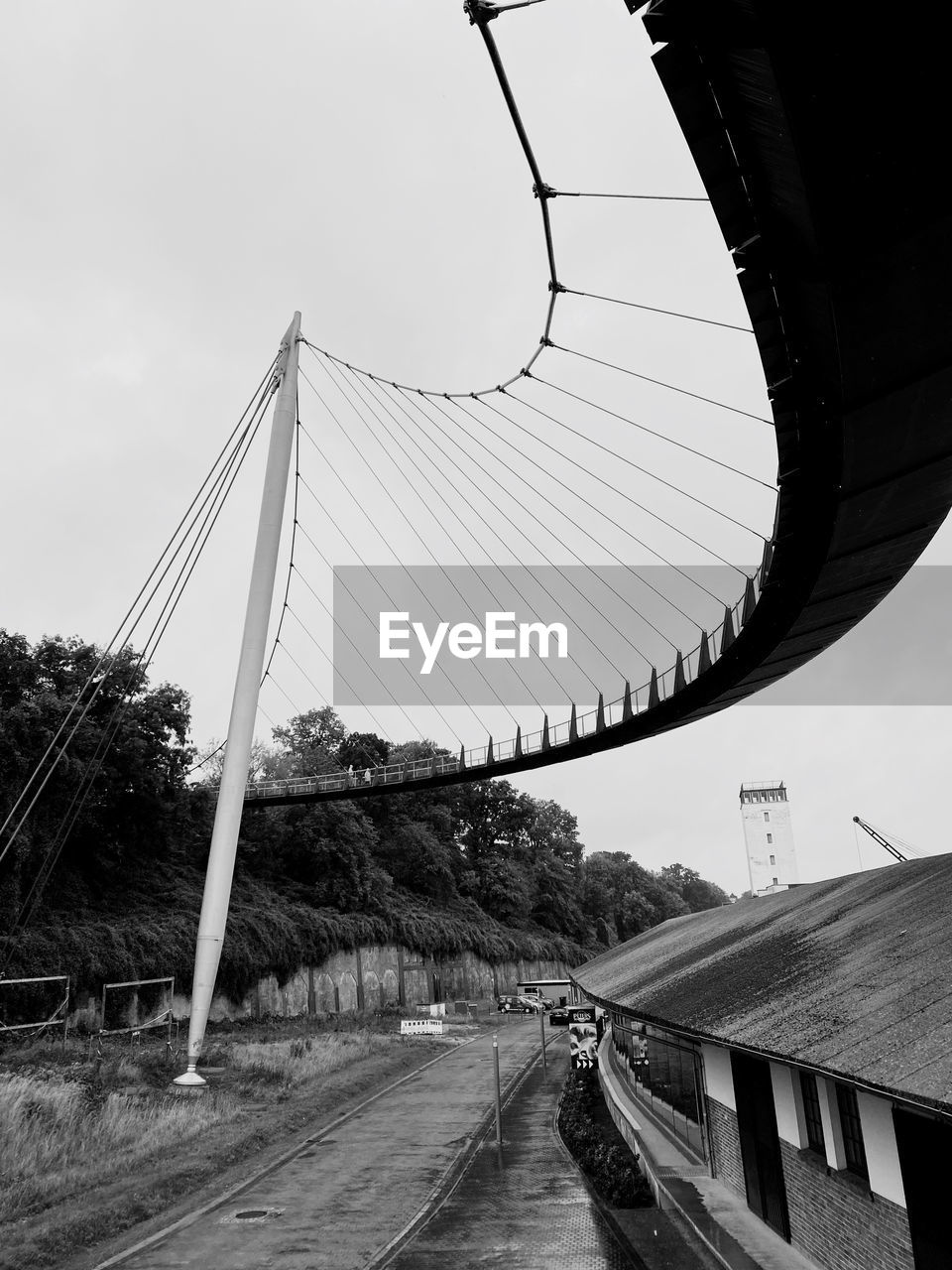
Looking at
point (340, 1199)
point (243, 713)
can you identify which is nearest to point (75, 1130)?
point (340, 1199)

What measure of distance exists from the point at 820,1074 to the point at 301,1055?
28.9m

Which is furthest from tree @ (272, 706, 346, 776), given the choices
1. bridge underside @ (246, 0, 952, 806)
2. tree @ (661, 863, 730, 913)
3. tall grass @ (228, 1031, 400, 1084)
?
tree @ (661, 863, 730, 913)

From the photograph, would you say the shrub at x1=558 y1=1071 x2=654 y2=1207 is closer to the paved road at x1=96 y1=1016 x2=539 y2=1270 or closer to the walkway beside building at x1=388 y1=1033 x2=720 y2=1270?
the walkway beside building at x1=388 y1=1033 x2=720 y2=1270

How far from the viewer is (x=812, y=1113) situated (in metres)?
9.86

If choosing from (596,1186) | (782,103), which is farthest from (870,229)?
(596,1186)

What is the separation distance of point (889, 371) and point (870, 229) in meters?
2.59

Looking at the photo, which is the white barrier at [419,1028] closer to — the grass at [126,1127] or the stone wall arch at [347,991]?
the stone wall arch at [347,991]

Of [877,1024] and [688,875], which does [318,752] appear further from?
[688,875]

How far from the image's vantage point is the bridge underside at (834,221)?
6.32 m

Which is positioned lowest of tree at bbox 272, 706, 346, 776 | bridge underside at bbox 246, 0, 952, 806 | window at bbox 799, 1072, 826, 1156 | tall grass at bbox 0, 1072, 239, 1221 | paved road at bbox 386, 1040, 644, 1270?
paved road at bbox 386, 1040, 644, 1270

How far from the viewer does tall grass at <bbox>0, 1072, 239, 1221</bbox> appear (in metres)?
14.8

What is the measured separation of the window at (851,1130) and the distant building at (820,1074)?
2 centimetres

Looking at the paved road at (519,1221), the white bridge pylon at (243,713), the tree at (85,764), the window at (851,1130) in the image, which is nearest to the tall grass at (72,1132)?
the white bridge pylon at (243,713)

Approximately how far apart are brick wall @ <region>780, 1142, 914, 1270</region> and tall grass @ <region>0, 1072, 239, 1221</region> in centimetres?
1107
